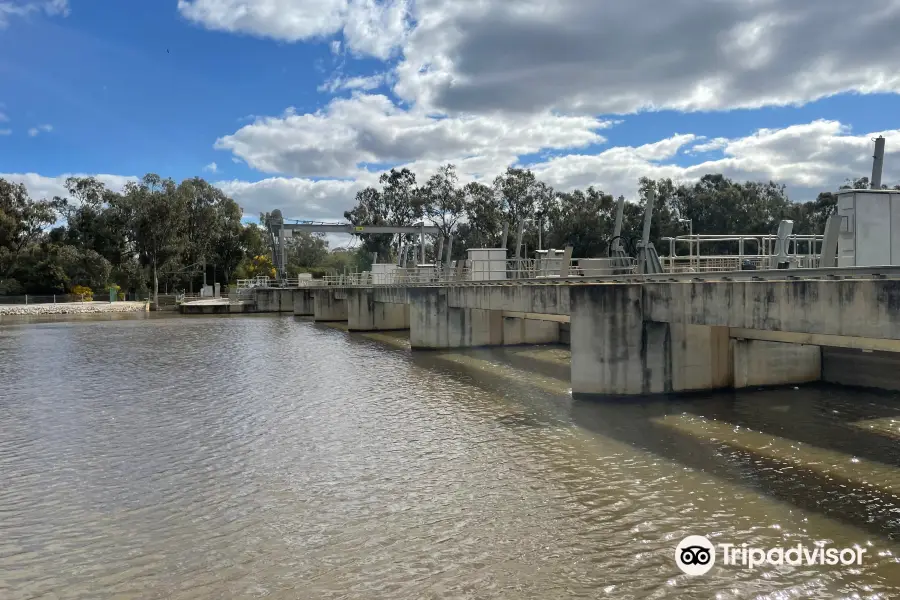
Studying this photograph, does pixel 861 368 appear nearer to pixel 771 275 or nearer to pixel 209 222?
pixel 771 275

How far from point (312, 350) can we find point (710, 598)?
1295 inches

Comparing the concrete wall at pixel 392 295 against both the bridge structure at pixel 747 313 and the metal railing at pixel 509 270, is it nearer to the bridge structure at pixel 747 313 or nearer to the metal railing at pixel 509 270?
the metal railing at pixel 509 270

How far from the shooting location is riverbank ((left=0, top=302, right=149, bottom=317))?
82875 mm

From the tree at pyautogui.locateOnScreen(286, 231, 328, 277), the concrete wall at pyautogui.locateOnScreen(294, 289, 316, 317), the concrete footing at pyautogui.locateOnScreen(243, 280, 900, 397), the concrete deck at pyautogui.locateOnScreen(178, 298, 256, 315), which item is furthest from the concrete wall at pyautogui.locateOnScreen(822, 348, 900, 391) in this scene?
the tree at pyautogui.locateOnScreen(286, 231, 328, 277)

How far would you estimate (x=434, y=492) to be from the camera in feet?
42.4

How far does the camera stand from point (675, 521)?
11.0m

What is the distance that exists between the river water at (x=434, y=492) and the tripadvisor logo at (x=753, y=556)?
0.52ft

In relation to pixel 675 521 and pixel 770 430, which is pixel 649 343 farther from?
pixel 675 521

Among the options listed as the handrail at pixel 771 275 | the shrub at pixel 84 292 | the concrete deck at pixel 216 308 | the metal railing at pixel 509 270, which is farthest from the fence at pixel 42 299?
the handrail at pixel 771 275

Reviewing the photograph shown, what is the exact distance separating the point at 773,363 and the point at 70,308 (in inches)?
3344

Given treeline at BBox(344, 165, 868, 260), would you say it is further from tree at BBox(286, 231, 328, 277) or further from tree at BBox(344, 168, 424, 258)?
tree at BBox(286, 231, 328, 277)

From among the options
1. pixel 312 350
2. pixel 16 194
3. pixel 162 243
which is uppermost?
pixel 16 194

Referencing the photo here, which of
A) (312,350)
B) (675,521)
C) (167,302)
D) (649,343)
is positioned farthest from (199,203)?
(675,521)

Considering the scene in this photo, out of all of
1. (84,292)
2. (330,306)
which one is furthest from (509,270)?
(84,292)
